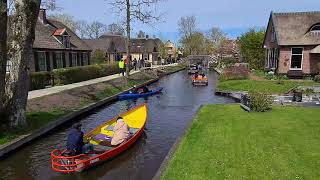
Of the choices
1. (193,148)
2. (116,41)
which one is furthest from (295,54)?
(116,41)

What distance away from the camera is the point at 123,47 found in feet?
277

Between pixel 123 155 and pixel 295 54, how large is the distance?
90.3ft

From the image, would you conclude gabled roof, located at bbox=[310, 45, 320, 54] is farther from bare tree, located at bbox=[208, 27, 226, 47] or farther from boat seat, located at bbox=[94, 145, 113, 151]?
bare tree, located at bbox=[208, 27, 226, 47]

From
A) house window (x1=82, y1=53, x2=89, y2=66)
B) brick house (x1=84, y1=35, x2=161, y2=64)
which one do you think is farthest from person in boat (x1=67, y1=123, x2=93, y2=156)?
brick house (x1=84, y1=35, x2=161, y2=64)

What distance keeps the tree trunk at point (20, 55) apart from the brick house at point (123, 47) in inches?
2290

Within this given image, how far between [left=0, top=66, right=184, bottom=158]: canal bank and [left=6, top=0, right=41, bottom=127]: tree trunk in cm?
123

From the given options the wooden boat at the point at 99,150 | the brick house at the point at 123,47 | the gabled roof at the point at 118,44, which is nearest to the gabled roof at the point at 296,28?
the wooden boat at the point at 99,150

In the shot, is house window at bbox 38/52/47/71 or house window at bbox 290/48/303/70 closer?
house window at bbox 290/48/303/70

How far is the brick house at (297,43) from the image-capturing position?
115 ft

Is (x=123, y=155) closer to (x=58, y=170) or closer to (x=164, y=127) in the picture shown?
(x=58, y=170)

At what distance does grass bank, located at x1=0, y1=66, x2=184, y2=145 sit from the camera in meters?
16.3

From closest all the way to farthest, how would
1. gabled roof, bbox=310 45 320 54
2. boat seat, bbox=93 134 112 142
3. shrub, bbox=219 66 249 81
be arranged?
boat seat, bbox=93 134 112 142
gabled roof, bbox=310 45 320 54
shrub, bbox=219 66 249 81

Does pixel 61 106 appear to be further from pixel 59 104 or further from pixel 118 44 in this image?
pixel 118 44

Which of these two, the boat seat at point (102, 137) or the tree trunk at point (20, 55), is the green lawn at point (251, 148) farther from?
the tree trunk at point (20, 55)
